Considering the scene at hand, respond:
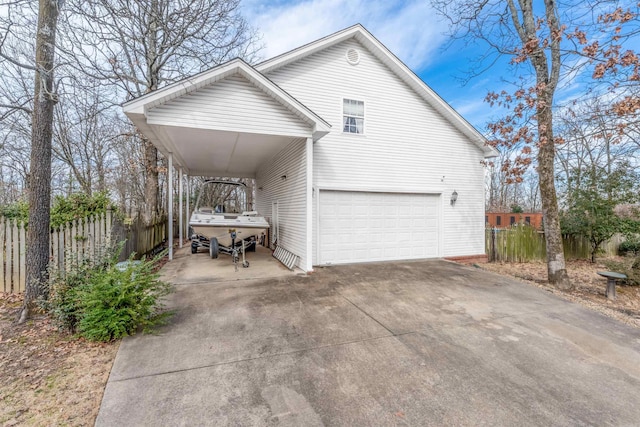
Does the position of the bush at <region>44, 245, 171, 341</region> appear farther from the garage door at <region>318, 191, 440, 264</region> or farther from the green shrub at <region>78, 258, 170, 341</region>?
the garage door at <region>318, 191, 440, 264</region>

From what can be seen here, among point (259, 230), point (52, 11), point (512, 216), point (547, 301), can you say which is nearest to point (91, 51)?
point (52, 11)

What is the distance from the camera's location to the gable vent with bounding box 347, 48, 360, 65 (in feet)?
28.1

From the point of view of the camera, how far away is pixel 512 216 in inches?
1028

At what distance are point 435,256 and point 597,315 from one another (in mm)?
4598

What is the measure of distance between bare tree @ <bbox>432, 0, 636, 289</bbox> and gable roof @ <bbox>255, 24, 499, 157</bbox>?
135 cm

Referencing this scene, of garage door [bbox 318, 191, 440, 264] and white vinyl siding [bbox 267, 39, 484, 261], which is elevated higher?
white vinyl siding [bbox 267, 39, 484, 261]

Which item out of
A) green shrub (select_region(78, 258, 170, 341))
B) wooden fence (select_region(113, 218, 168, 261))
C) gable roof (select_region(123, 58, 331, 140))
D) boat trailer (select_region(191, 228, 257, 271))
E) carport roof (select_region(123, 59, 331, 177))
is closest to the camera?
green shrub (select_region(78, 258, 170, 341))

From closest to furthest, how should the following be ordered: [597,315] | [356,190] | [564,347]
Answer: [564,347] < [597,315] < [356,190]

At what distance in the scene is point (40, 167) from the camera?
412cm

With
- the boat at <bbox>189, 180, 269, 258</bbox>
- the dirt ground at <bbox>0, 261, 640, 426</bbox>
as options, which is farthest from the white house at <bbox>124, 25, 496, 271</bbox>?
the dirt ground at <bbox>0, 261, 640, 426</bbox>

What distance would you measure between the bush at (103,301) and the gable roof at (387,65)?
20.0 ft

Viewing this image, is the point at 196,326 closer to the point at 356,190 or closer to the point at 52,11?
the point at 52,11

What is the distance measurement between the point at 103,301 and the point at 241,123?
418 centimetres

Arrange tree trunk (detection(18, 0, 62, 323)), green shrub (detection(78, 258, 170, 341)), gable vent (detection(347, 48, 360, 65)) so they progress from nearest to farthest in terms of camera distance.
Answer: green shrub (detection(78, 258, 170, 341)), tree trunk (detection(18, 0, 62, 323)), gable vent (detection(347, 48, 360, 65))
